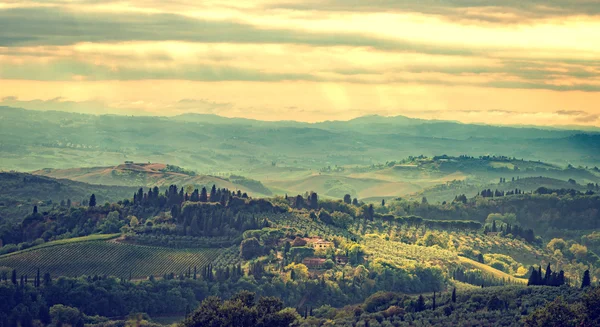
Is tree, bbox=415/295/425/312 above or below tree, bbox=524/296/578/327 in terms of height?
below

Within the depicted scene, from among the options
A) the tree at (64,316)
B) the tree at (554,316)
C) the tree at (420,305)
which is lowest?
the tree at (64,316)

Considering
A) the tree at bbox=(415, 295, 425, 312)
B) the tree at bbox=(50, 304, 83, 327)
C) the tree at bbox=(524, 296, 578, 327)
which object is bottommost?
the tree at bbox=(50, 304, 83, 327)

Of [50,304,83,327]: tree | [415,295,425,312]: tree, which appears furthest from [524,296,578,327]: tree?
[50,304,83,327]: tree

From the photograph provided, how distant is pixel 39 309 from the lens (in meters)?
181

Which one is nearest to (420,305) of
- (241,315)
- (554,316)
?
(241,315)

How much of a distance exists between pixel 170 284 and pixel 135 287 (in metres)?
6.11

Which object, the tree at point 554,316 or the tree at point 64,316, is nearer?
the tree at point 554,316

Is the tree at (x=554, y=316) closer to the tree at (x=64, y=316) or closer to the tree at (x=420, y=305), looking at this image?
the tree at (x=420, y=305)

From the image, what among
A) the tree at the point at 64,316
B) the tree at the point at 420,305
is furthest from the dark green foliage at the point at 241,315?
the tree at the point at 64,316

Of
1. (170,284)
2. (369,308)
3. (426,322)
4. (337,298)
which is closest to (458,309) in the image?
(426,322)

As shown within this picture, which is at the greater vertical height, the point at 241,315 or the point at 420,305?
the point at 241,315

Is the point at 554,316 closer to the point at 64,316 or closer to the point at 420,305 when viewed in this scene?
the point at 420,305

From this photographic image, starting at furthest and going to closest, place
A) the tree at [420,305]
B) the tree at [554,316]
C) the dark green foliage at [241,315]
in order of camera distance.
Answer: the tree at [420,305] < the dark green foliage at [241,315] < the tree at [554,316]

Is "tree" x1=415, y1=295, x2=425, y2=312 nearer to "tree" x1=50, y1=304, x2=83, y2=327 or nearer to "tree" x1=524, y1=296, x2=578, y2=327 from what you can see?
"tree" x1=524, y1=296, x2=578, y2=327
